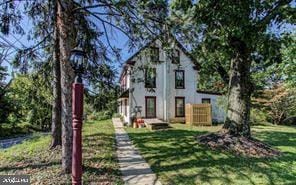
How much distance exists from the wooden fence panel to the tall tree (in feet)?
33.1

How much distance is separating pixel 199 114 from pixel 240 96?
10.5m

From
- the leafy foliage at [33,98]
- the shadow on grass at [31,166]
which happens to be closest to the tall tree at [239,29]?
the shadow on grass at [31,166]

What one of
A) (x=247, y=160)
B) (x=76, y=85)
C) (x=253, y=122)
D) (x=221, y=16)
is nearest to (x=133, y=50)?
(x=221, y=16)

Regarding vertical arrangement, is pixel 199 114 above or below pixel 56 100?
below

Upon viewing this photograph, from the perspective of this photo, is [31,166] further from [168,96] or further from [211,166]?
[168,96]

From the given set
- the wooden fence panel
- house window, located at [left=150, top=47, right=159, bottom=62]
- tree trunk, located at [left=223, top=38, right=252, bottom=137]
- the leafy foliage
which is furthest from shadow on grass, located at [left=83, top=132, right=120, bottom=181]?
the wooden fence panel

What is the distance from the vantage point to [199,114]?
2225cm

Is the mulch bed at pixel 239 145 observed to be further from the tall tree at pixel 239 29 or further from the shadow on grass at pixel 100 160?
the shadow on grass at pixel 100 160

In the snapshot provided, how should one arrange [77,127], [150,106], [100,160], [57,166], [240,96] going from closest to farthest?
[77,127] → [57,166] → [100,160] → [240,96] → [150,106]

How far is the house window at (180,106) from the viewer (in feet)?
77.5

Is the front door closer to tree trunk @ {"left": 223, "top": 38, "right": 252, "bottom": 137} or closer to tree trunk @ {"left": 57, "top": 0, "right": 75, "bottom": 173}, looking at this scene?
tree trunk @ {"left": 223, "top": 38, "right": 252, "bottom": 137}

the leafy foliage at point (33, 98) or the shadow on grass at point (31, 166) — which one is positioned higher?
the leafy foliage at point (33, 98)

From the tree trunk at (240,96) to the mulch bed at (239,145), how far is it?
429 millimetres

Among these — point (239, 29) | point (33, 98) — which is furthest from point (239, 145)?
point (33, 98)
